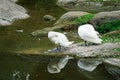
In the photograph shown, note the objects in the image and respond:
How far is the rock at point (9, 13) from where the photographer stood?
1237 inches

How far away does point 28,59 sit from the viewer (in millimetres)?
18438

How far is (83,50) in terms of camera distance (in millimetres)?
18688

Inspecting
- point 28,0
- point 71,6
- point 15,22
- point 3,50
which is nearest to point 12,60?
point 3,50

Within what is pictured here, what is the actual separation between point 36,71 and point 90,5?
86.6 feet

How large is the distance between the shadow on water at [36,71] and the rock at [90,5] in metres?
22.4

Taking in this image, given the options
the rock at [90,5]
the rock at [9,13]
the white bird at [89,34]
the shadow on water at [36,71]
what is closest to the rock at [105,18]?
the rock at [9,13]

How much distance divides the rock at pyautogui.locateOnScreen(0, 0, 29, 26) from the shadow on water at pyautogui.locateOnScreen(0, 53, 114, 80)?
480 inches

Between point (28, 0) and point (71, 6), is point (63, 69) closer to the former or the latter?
point (71, 6)

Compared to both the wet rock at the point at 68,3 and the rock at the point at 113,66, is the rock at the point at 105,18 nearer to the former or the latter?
the rock at the point at 113,66

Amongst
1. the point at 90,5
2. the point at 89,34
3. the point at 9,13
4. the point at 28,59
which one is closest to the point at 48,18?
the point at 9,13

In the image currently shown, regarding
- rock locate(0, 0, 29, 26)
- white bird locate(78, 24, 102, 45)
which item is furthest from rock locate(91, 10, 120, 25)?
white bird locate(78, 24, 102, 45)

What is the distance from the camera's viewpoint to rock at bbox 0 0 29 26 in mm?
31408

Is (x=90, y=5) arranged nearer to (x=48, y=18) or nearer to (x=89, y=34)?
(x=48, y=18)

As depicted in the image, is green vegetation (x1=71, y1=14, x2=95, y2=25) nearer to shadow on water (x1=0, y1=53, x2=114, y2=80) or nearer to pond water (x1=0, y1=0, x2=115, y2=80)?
pond water (x1=0, y1=0, x2=115, y2=80)
